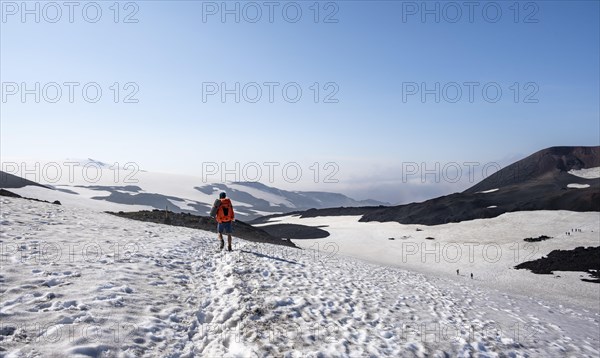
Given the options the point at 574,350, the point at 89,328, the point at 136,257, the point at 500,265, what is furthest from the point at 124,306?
the point at 500,265

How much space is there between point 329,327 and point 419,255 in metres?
38.9

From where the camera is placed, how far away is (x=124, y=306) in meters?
8.53

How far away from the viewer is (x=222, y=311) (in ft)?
30.6

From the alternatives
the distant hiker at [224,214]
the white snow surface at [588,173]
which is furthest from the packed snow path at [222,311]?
the white snow surface at [588,173]

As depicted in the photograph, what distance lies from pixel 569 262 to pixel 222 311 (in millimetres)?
39648

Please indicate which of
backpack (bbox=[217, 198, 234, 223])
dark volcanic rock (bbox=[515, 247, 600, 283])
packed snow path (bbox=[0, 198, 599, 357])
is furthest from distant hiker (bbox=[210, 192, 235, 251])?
dark volcanic rock (bbox=[515, 247, 600, 283])

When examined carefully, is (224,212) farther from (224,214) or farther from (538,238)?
(538,238)

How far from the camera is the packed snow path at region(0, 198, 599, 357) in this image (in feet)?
23.6

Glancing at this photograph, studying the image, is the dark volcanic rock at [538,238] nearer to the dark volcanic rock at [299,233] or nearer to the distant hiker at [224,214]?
the dark volcanic rock at [299,233]

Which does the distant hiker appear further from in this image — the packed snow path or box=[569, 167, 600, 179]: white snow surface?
box=[569, 167, 600, 179]: white snow surface

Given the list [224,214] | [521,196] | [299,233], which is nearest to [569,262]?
[224,214]

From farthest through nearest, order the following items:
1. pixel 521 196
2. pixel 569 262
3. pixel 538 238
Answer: pixel 521 196, pixel 538 238, pixel 569 262

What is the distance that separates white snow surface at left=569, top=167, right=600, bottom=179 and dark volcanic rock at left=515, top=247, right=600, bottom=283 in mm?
71597

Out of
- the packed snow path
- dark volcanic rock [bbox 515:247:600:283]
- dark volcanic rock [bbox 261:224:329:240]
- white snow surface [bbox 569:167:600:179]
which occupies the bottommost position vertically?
dark volcanic rock [bbox 261:224:329:240]
